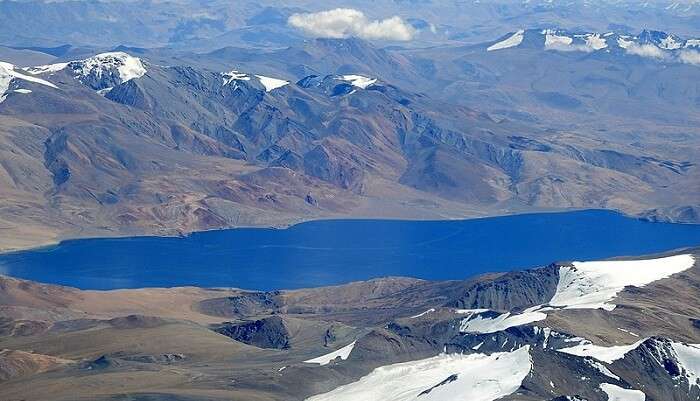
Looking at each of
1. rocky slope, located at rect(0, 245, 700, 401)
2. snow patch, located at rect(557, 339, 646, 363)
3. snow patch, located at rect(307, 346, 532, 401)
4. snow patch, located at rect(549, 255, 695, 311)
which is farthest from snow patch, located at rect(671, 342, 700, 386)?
snow patch, located at rect(549, 255, 695, 311)

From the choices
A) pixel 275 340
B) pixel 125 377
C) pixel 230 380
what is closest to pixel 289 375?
pixel 230 380

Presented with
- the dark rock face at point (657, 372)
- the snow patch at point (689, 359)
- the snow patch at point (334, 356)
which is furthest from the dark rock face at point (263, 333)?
the snow patch at point (689, 359)

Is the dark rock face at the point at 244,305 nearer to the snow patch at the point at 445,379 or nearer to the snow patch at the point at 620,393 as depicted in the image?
the snow patch at the point at 445,379

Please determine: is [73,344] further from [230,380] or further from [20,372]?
[230,380]

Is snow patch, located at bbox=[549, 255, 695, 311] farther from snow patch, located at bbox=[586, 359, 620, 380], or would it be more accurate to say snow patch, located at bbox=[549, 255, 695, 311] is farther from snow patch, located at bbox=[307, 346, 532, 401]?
snow patch, located at bbox=[586, 359, 620, 380]

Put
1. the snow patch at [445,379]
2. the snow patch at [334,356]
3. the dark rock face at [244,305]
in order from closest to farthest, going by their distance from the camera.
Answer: the snow patch at [445,379] < the snow patch at [334,356] < the dark rock face at [244,305]

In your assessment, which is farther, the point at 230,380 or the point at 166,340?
the point at 166,340
